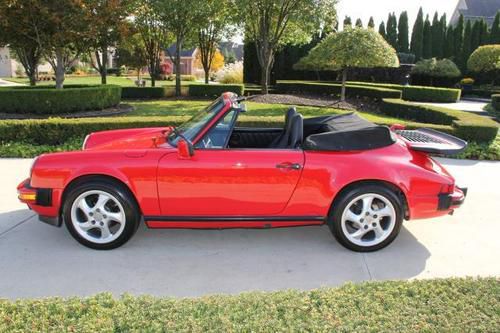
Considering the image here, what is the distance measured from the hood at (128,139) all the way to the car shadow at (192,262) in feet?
3.00

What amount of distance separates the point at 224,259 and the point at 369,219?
53.8 inches

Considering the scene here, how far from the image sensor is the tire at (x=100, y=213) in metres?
3.79

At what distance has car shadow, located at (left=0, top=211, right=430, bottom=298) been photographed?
11.1ft

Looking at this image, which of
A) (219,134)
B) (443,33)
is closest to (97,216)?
(219,134)

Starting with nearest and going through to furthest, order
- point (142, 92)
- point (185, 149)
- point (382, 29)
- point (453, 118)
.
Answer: point (185, 149), point (453, 118), point (142, 92), point (382, 29)

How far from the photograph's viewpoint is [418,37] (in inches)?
1641

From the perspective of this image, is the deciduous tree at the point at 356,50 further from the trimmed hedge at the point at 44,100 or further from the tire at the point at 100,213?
the tire at the point at 100,213

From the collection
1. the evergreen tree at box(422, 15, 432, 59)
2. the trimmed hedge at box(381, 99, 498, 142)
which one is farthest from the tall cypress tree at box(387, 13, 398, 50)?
the trimmed hedge at box(381, 99, 498, 142)

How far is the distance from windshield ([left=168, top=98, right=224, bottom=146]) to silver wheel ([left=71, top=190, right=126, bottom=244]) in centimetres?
78

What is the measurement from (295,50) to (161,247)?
2985 centimetres

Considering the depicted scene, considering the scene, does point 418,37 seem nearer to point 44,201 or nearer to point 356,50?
point 356,50

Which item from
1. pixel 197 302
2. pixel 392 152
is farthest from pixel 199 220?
pixel 392 152

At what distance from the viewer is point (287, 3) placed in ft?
65.4

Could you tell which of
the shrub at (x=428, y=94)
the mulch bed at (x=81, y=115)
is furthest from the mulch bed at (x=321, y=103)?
the shrub at (x=428, y=94)
